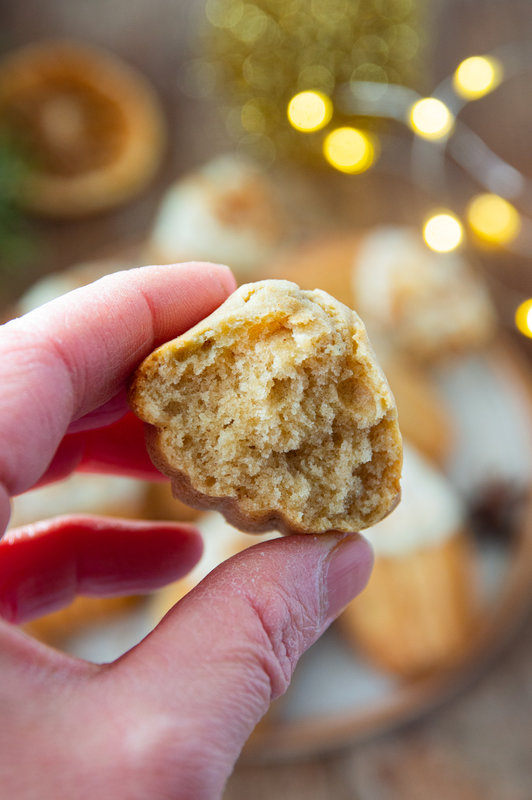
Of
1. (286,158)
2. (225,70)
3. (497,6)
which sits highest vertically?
(497,6)

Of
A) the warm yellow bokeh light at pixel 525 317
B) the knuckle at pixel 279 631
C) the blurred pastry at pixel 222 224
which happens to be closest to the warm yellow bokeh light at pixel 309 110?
the blurred pastry at pixel 222 224

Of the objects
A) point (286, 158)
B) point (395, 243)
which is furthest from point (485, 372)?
point (286, 158)

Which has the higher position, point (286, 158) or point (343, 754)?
point (286, 158)

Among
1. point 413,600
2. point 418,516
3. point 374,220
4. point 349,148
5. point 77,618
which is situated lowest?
point 77,618

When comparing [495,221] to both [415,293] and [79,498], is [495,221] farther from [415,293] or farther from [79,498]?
→ [79,498]

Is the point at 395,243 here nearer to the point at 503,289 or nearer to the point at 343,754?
the point at 503,289

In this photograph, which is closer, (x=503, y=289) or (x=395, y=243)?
(x=395, y=243)

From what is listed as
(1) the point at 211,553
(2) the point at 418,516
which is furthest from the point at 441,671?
(1) the point at 211,553

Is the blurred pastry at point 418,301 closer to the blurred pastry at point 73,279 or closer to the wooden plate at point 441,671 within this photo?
the wooden plate at point 441,671
